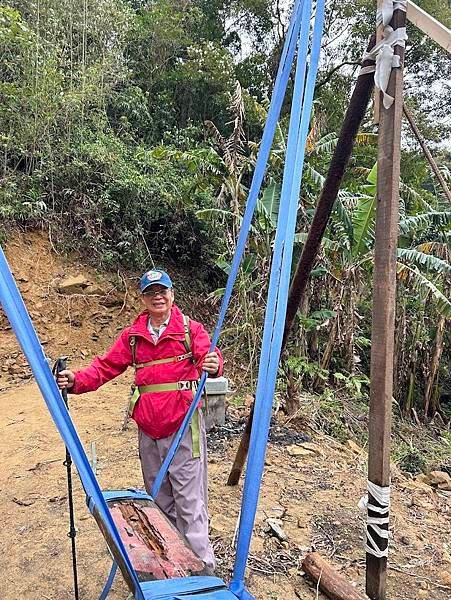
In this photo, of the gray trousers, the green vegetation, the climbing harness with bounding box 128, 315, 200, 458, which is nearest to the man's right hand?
the climbing harness with bounding box 128, 315, 200, 458

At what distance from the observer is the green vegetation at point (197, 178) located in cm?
570

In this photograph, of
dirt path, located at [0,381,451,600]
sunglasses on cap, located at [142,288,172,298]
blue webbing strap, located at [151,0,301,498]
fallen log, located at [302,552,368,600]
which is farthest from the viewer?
dirt path, located at [0,381,451,600]

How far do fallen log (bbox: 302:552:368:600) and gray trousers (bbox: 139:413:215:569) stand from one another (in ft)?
1.70

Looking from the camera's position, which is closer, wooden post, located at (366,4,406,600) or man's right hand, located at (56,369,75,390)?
wooden post, located at (366,4,406,600)

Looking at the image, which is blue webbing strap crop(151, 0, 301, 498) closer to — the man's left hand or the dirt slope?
the man's left hand

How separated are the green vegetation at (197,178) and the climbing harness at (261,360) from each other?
10.6 feet

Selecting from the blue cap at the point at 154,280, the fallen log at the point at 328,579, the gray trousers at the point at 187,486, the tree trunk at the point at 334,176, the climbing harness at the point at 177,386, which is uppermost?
the tree trunk at the point at 334,176

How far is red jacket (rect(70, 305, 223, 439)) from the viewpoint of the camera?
7.32ft

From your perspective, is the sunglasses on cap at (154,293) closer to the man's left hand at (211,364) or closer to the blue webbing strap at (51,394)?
the man's left hand at (211,364)

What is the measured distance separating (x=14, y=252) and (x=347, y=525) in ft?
19.6

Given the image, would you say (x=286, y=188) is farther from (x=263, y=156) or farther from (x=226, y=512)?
(x=226, y=512)

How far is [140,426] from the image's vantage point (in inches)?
90.7

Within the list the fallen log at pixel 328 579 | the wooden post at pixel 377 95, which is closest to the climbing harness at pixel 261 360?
the wooden post at pixel 377 95

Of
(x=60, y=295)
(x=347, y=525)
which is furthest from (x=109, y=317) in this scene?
(x=347, y=525)
